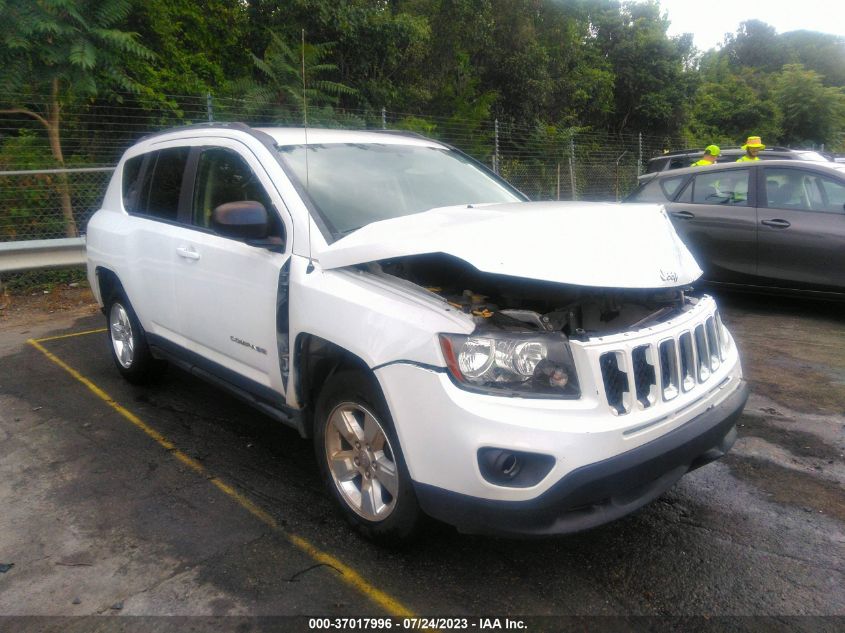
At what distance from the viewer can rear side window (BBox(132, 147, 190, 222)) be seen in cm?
441

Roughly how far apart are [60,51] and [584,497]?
899cm

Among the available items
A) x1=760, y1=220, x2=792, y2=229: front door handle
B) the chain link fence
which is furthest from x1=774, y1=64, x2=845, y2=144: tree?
x1=760, y1=220, x2=792, y2=229: front door handle

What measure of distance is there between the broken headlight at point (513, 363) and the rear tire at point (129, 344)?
3.16 metres

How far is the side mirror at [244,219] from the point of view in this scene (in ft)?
10.7

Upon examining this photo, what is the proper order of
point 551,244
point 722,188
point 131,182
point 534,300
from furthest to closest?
point 722,188, point 131,182, point 534,300, point 551,244

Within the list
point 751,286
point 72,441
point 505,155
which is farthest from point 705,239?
point 505,155

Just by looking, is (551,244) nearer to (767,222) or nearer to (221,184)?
(221,184)

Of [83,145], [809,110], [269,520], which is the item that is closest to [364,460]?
[269,520]

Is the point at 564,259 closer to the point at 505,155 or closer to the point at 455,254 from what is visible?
the point at 455,254

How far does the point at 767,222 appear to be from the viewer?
23.0 feet

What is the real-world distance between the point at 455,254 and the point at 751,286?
575 centimetres

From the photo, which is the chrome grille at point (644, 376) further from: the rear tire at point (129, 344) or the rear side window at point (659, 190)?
the rear side window at point (659, 190)

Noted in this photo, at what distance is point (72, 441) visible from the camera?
14.3 feet

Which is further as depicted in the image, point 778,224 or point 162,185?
point 778,224
